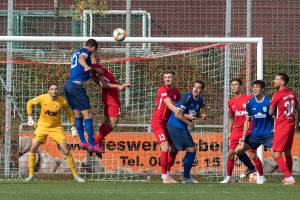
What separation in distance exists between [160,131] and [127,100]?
2084mm

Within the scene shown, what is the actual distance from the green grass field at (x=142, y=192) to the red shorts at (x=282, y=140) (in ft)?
5.18

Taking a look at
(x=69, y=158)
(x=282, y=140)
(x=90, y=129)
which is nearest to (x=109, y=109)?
(x=90, y=129)

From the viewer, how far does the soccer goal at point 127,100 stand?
20922mm

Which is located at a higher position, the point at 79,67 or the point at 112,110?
the point at 79,67

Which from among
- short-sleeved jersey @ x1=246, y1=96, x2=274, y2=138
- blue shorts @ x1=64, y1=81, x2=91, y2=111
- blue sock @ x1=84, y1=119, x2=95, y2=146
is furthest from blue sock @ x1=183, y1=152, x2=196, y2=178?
blue shorts @ x1=64, y1=81, x2=91, y2=111

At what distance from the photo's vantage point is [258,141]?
19.0 m

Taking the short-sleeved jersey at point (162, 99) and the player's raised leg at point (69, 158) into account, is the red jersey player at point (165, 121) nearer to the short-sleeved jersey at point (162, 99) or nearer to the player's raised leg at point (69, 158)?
the short-sleeved jersey at point (162, 99)

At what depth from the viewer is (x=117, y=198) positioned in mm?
13992

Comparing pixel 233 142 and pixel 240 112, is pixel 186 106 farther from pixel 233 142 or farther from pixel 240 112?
pixel 233 142

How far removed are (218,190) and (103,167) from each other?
5758 millimetres

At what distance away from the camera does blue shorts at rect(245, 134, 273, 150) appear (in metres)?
19.0

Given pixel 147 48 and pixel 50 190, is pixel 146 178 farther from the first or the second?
pixel 50 190

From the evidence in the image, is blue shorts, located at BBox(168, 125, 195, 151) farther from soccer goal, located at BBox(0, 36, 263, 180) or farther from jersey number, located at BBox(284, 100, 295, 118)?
soccer goal, located at BBox(0, 36, 263, 180)

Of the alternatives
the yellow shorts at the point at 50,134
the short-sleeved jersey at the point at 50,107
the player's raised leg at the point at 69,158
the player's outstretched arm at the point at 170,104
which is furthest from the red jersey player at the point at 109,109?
the short-sleeved jersey at the point at 50,107
